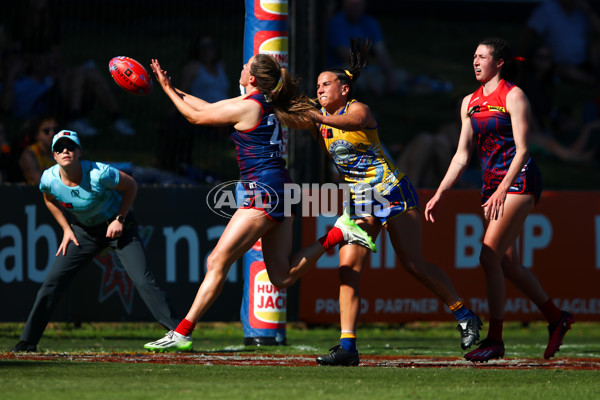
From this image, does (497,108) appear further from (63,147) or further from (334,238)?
(63,147)

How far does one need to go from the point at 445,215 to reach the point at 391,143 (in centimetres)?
538

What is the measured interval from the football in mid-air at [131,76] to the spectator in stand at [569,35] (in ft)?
33.6

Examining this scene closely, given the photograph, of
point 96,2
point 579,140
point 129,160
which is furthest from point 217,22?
point 579,140

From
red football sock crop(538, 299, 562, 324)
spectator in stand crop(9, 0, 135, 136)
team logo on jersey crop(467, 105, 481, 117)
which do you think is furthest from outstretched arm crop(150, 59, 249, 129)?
spectator in stand crop(9, 0, 135, 136)

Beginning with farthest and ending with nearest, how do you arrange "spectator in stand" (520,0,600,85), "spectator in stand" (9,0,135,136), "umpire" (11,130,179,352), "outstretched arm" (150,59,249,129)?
1. "spectator in stand" (520,0,600,85)
2. "spectator in stand" (9,0,135,136)
3. "umpire" (11,130,179,352)
4. "outstretched arm" (150,59,249,129)

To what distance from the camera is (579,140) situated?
53.1ft

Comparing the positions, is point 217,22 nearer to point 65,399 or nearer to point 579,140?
point 579,140

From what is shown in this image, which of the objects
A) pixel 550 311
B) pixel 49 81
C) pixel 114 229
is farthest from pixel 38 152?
pixel 550 311

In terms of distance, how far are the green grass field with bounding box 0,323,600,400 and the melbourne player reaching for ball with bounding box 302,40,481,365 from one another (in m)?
0.61

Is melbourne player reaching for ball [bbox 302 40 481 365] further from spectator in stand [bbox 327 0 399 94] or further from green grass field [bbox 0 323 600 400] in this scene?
spectator in stand [bbox 327 0 399 94]

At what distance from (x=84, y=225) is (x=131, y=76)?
1.34 metres

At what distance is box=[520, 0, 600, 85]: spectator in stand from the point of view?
55.9 ft

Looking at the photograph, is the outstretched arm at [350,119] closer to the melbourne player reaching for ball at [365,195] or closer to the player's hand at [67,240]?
the melbourne player reaching for ball at [365,195]

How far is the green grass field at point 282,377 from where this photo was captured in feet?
17.4
